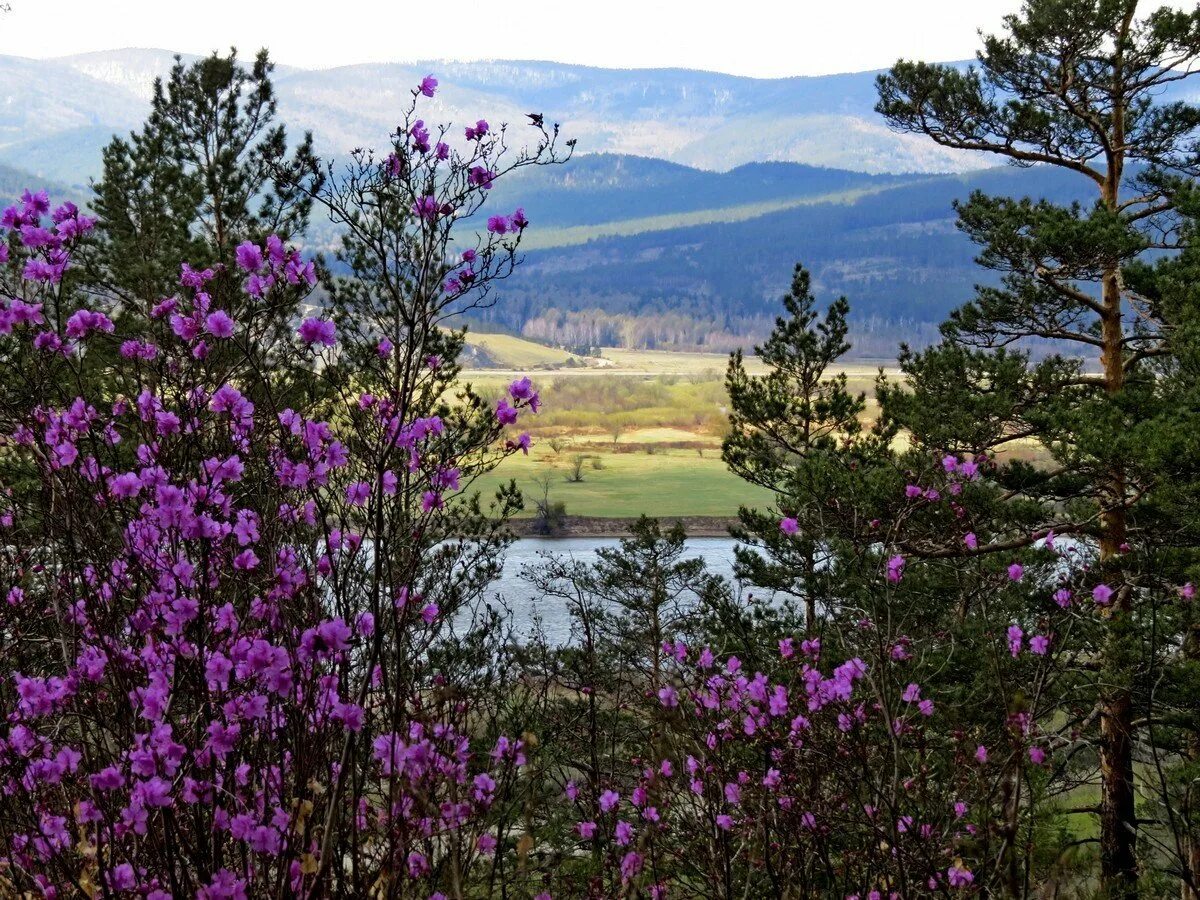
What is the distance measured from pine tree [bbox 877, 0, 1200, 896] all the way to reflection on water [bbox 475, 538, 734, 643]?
575 inches

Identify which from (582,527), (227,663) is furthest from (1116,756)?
(582,527)

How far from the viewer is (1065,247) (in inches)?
325

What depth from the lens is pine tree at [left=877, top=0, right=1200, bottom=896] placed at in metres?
8.23

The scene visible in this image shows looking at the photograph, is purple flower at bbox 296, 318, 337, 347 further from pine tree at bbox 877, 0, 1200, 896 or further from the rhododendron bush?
pine tree at bbox 877, 0, 1200, 896

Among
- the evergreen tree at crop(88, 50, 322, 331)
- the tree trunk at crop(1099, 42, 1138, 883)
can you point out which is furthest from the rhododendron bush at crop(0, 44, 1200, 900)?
the evergreen tree at crop(88, 50, 322, 331)

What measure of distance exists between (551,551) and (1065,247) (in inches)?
1246

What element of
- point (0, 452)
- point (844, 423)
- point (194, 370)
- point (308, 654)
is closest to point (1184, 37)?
point (844, 423)

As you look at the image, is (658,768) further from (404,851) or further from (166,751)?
(166,751)

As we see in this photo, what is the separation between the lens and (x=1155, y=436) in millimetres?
6785

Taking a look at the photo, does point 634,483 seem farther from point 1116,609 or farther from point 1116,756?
point 1116,609

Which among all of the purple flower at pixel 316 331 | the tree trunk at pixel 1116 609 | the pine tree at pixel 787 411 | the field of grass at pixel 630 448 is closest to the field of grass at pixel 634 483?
the field of grass at pixel 630 448

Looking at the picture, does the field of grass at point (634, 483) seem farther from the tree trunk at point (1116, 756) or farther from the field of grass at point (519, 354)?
the tree trunk at point (1116, 756)

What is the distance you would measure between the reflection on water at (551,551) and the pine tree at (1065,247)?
14.6 metres

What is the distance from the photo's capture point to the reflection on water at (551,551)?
28.4m
